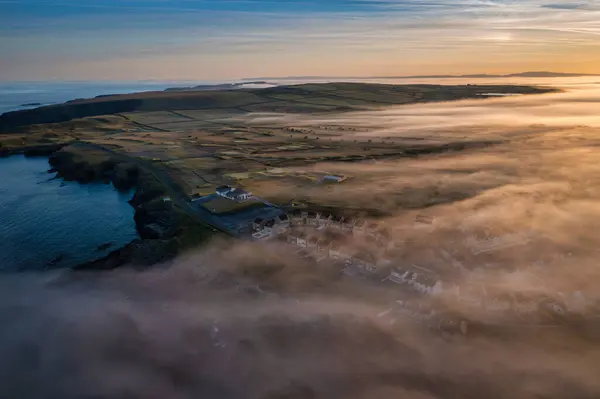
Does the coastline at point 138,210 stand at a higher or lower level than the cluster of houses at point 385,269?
higher

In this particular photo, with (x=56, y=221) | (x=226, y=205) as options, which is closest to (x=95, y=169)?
(x=56, y=221)

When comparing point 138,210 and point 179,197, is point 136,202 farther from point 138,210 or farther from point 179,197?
point 179,197

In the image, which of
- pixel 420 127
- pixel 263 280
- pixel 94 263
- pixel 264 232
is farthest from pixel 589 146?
pixel 94 263

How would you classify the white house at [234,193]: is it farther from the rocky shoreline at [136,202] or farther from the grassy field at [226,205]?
the rocky shoreline at [136,202]

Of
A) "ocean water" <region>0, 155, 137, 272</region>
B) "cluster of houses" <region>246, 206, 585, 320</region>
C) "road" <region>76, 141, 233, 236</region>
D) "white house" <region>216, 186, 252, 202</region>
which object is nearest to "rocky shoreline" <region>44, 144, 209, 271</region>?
"road" <region>76, 141, 233, 236</region>

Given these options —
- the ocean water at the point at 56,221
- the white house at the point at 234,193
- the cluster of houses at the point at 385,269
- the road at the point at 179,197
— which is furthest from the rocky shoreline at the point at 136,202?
the cluster of houses at the point at 385,269

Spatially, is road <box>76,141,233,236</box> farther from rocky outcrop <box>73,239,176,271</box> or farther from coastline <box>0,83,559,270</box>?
rocky outcrop <box>73,239,176,271</box>

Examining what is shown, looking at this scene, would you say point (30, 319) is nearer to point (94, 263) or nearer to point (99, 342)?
point (99, 342)
